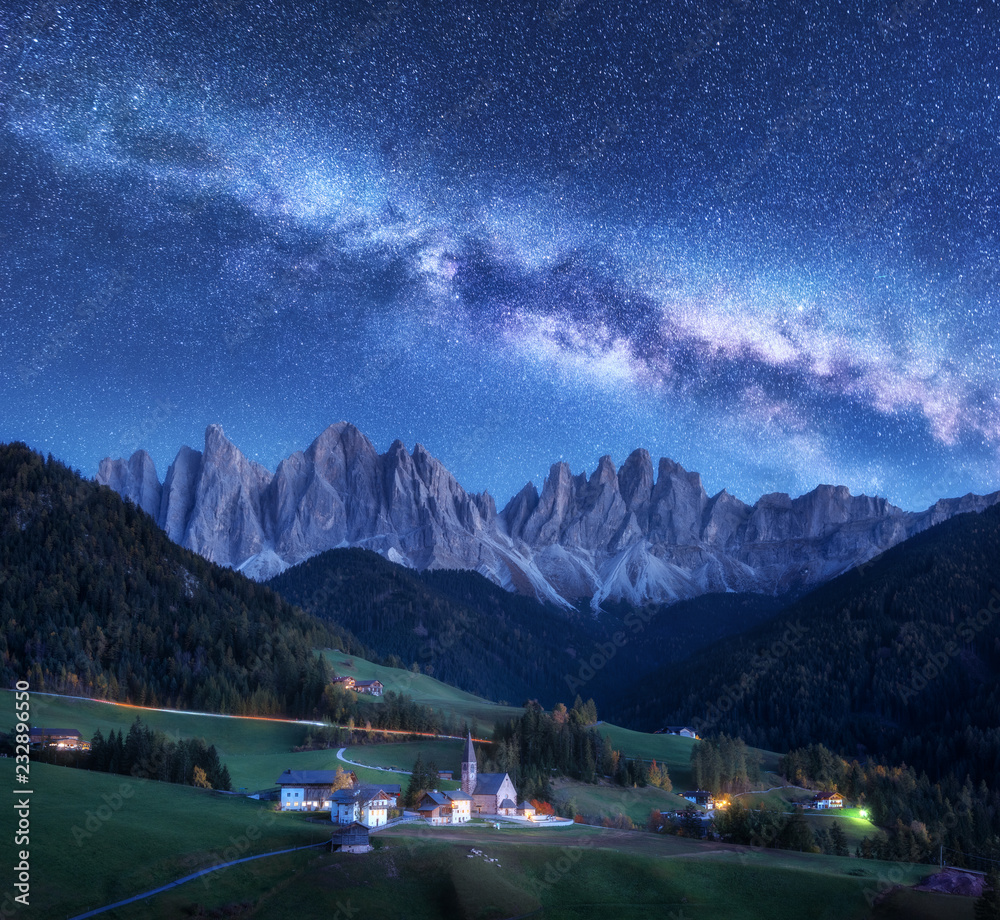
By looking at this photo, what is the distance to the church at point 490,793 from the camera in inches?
3711

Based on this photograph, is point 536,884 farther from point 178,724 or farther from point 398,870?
point 178,724

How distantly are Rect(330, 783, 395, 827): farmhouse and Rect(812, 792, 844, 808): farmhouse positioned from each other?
85.7 m

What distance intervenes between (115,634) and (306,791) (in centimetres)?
9943

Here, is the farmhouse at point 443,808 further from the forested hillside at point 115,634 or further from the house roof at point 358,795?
the forested hillside at point 115,634

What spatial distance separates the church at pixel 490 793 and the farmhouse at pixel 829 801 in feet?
208

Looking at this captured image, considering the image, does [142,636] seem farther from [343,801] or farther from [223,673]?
[343,801]

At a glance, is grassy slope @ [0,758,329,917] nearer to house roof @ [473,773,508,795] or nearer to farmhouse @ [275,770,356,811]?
farmhouse @ [275,770,356,811]

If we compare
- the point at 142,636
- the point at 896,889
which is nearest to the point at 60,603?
the point at 142,636

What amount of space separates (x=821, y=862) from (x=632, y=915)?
2455 cm

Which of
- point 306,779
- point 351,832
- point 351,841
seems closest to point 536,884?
point 351,841

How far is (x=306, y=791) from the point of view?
85375 millimetres

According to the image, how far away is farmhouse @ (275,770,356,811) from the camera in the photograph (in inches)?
3327

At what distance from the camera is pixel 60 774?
3204 inches

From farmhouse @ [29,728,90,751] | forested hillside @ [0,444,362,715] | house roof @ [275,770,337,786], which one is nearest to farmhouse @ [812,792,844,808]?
house roof @ [275,770,337,786]
